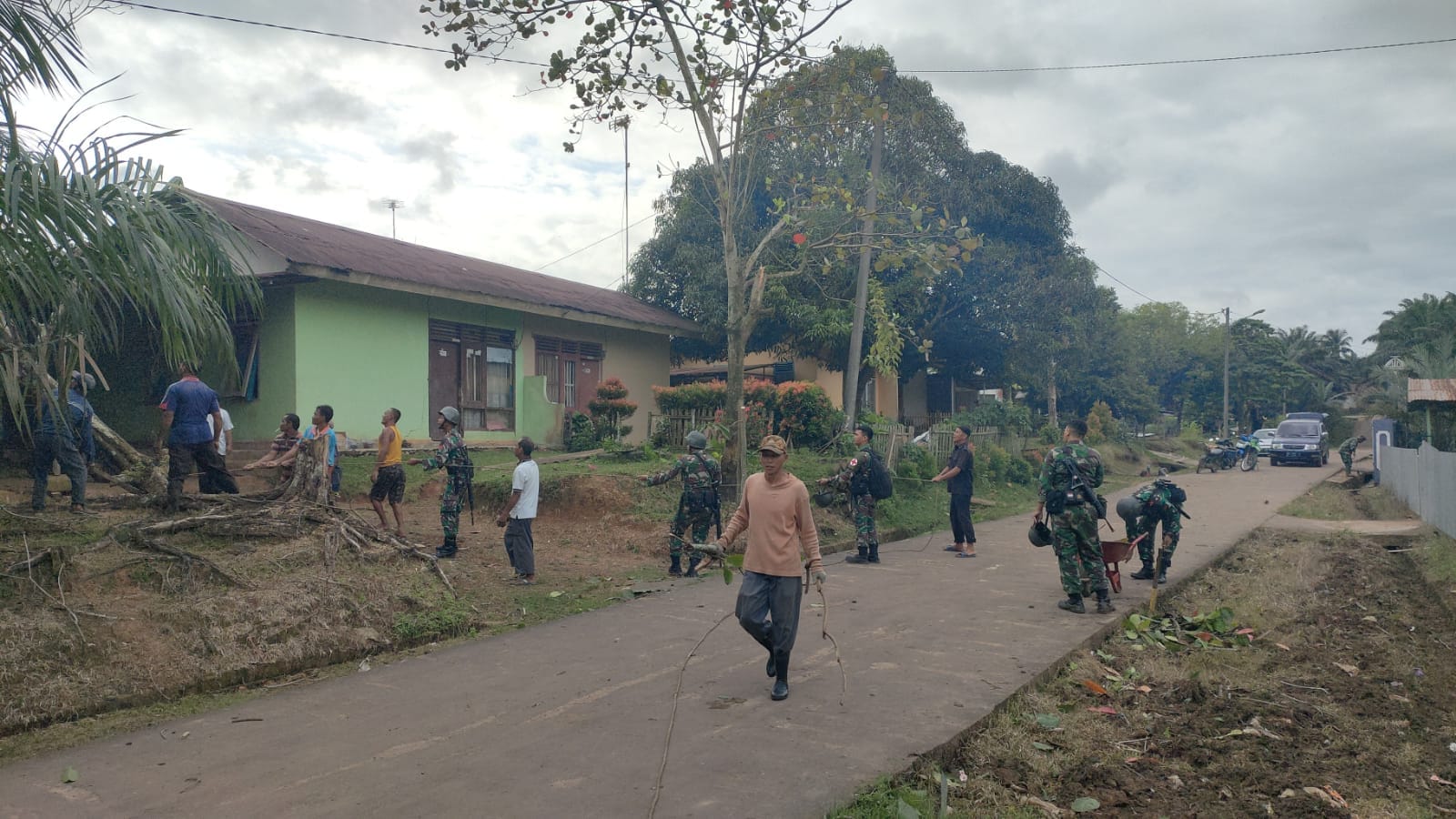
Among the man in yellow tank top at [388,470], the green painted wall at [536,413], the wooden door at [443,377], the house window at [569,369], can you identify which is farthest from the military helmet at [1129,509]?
the house window at [569,369]

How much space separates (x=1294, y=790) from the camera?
4.71 meters

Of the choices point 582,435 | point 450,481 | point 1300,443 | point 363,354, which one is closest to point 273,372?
point 363,354

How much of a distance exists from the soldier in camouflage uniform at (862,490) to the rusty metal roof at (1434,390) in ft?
51.3

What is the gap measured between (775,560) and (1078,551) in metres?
3.90

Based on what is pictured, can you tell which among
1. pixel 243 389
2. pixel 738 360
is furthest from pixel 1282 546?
pixel 243 389

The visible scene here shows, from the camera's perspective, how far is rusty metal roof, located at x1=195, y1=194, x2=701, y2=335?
14.9 m

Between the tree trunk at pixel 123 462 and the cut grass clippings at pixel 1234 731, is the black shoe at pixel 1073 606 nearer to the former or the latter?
the cut grass clippings at pixel 1234 731

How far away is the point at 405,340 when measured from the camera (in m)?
16.9

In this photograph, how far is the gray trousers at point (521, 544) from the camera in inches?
369

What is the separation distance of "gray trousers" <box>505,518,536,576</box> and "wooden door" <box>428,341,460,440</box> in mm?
8673

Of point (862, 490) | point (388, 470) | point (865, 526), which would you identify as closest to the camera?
point (388, 470)

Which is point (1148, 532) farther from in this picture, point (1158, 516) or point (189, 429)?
point (189, 429)

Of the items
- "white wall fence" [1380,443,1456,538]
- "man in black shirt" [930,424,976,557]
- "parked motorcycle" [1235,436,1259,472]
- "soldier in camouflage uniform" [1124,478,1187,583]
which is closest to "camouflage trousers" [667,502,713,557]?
"man in black shirt" [930,424,976,557]

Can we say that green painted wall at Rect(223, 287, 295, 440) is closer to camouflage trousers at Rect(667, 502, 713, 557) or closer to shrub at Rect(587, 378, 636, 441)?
shrub at Rect(587, 378, 636, 441)
